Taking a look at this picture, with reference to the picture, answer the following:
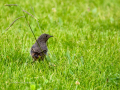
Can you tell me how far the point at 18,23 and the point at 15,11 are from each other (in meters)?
0.76

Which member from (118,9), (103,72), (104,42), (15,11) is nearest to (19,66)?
(103,72)

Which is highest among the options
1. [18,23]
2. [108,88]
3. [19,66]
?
[18,23]

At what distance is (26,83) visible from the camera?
155 inches

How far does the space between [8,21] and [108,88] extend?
3999 millimetres

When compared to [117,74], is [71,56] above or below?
above

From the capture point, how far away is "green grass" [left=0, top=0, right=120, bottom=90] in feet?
13.5

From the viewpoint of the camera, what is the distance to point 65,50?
18.2 feet

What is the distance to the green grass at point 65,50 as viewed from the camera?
4.12 m

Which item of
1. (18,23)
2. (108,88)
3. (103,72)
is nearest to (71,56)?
(103,72)

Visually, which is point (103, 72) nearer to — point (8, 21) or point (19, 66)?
→ point (19, 66)

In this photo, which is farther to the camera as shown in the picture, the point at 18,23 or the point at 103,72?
the point at 18,23

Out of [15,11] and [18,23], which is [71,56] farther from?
[15,11]

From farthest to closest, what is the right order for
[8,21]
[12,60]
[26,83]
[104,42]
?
[8,21] < [104,42] < [12,60] < [26,83]

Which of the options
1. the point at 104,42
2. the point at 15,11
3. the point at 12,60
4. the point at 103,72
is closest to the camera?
the point at 103,72
